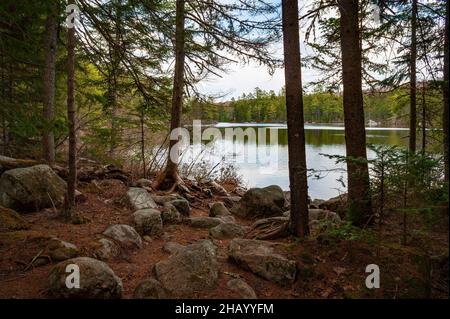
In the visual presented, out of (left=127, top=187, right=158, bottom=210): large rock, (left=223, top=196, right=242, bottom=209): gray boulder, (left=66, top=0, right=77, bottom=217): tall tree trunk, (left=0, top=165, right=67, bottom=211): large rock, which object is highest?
(left=66, top=0, right=77, bottom=217): tall tree trunk

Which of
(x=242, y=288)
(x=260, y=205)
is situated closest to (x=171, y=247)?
(x=242, y=288)

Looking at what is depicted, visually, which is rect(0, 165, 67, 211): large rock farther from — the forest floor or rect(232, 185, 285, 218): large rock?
rect(232, 185, 285, 218): large rock

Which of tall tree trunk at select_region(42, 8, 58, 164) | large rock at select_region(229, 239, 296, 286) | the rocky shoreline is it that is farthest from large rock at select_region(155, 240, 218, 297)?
tall tree trunk at select_region(42, 8, 58, 164)

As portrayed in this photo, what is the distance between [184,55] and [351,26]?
4.62 metres

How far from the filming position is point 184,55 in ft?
26.0

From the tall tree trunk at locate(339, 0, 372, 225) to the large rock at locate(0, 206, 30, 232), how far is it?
486cm

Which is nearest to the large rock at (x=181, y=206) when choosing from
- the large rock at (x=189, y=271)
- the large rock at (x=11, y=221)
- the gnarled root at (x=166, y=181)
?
the gnarled root at (x=166, y=181)

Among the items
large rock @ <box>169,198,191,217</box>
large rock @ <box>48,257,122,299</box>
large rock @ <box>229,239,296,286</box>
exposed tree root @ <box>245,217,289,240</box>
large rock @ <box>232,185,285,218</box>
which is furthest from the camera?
large rock @ <box>232,185,285,218</box>

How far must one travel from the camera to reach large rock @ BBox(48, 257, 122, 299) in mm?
2924

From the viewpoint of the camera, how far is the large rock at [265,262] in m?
3.35

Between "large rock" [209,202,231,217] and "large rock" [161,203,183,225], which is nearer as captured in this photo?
"large rock" [161,203,183,225]

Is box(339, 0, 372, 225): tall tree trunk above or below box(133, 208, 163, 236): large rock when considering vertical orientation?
above

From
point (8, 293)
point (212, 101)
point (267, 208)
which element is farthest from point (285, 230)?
point (212, 101)
